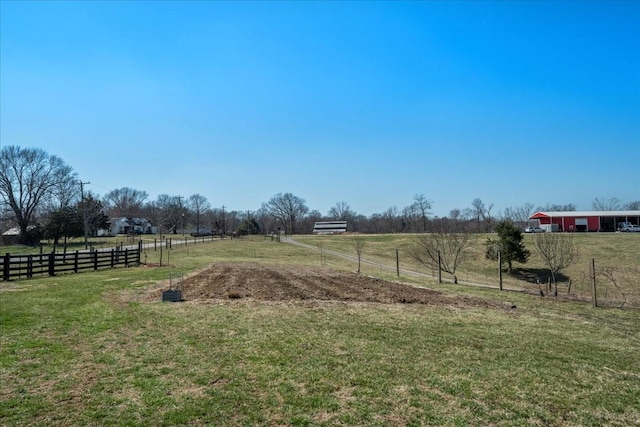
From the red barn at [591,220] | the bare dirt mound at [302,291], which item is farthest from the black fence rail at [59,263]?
the red barn at [591,220]

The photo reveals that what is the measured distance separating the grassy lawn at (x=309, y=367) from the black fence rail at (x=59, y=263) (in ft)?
32.9

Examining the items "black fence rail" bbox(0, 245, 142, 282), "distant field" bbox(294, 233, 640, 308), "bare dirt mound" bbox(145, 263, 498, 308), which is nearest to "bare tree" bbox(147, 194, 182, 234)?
"distant field" bbox(294, 233, 640, 308)

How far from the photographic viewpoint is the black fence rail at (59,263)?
65.4 ft

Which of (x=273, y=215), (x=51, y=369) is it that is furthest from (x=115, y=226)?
(x=51, y=369)

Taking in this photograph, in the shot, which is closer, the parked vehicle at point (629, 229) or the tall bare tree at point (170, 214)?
the parked vehicle at point (629, 229)

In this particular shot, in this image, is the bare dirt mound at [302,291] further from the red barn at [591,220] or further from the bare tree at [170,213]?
Answer: the bare tree at [170,213]

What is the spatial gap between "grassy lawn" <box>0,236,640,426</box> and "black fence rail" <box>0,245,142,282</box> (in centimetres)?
1002

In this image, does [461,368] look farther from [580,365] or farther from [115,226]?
[115,226]

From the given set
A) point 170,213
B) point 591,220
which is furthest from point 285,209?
point 591,220

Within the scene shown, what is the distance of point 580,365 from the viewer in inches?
277

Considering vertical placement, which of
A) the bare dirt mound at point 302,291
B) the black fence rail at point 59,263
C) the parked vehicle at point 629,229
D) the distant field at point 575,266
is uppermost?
the parked vehicle at point 629,229

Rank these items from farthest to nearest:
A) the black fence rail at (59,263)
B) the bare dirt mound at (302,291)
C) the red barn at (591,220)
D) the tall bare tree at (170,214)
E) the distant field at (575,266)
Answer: the tall bare tree at (170,214)
the red barn at (591,220)
the distant field at (575,266)
the black fence rail at (59,263)
the bare dirt mound at (302,291)

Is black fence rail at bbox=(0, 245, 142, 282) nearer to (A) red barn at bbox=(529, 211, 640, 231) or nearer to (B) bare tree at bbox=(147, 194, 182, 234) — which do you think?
(A) red barn at bbox=(529, 211, 640, 231)

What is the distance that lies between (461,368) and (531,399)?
53.8 inches
